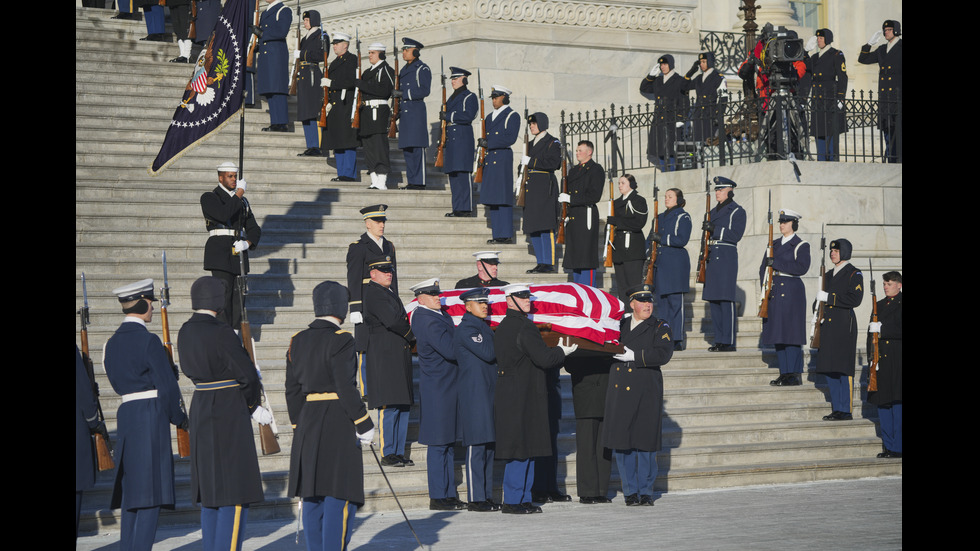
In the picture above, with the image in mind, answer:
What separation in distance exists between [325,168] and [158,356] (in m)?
9.16

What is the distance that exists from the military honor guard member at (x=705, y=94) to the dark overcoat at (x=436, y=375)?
23.8 ft

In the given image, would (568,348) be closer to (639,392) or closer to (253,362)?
(639,392)

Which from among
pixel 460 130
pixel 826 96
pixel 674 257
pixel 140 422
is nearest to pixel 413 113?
pixel 460 130

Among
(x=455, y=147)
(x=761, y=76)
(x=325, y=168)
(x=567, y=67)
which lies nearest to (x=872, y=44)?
(x=761, y=76)

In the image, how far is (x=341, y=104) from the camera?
17703mm

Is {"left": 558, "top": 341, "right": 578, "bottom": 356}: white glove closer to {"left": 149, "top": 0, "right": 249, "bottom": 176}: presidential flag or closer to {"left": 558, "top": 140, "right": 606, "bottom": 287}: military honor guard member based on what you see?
{"left": 149, "top": 0, "right": 249, "bottom": 176}: presidential flag

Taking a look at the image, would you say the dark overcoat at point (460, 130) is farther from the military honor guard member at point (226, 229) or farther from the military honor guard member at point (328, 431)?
the military honor guard member at point (328, 431)

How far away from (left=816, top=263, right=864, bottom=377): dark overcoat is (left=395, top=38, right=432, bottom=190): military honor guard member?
5.60 meters

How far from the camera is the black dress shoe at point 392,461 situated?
38.8 ft

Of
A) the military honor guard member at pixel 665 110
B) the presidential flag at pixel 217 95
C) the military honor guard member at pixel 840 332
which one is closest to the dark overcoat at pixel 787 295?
the military honor guard member at pixel 840 332

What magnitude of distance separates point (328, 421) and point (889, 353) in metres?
7.11

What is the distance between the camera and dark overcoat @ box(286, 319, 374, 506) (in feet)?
28.5

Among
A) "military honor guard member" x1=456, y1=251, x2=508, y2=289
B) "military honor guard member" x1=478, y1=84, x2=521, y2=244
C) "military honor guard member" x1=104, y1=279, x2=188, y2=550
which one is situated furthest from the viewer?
"military honor guard member" x1=478, y1=84, x2=521, y2=244

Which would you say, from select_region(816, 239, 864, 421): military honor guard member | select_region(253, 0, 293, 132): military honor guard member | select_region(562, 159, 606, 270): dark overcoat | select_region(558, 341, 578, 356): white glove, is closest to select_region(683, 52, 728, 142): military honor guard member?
select_region(562, 159, 606, 270): dark overcoat
